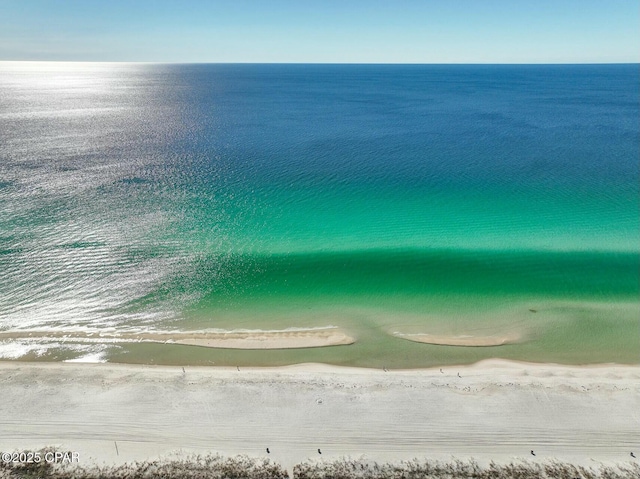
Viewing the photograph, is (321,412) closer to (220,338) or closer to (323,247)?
(220,338)

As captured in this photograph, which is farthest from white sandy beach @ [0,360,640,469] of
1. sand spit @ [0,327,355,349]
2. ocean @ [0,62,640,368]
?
sand spit @ [0,327,355,349]

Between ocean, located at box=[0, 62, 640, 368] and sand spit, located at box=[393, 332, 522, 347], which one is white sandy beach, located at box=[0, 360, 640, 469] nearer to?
ocean, located at box=[0, 62, 640, 368]

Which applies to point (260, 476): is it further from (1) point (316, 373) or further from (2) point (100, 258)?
(2) point (100, 258)

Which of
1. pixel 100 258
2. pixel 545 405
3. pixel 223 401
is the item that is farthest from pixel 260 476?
pixel 100 258

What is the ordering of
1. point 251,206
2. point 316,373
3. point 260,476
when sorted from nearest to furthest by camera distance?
point 260,476, point 316,373, point 251,206

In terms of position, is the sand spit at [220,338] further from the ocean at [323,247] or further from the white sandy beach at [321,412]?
the white sandy beach at [321,412]
